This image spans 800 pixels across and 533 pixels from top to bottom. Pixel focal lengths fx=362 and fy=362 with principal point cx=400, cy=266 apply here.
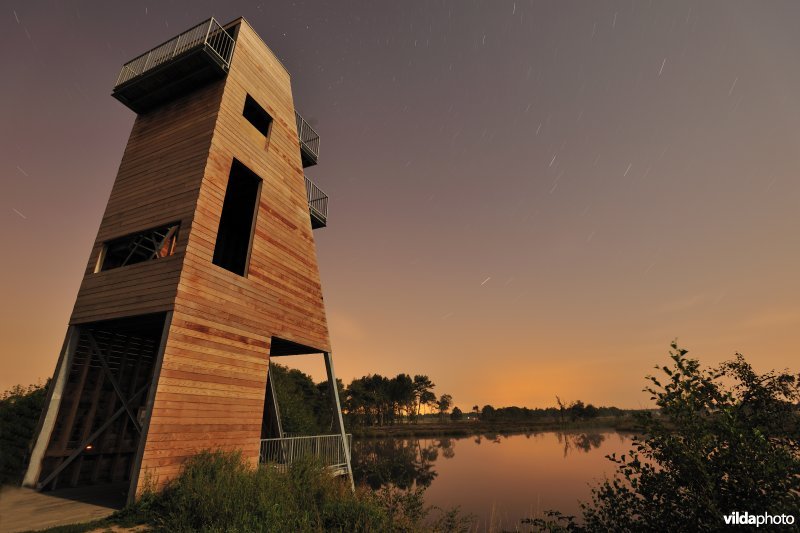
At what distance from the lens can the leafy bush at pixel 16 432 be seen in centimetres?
1084

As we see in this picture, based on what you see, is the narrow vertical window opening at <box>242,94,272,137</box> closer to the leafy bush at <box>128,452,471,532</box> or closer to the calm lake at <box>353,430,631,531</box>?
the leafy bush at <box>128,452,471,532</box>

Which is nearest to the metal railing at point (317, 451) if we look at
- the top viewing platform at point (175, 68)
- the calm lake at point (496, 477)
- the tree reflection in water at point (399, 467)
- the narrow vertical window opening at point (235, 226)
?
the calm lake at point (496, 477)

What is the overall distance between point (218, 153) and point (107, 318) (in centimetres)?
562

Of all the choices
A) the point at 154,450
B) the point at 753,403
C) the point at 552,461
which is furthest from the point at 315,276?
the point at 552,461

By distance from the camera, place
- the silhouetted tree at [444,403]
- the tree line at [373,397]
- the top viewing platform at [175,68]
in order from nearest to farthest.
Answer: the top viewing platform at [175,68] → the tree line at [373,397] → the silhouetted tree at [444,403]

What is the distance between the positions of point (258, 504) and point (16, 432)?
1406 cm

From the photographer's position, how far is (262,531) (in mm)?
5898

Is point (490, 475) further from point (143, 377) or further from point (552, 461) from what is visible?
point (143, 377)

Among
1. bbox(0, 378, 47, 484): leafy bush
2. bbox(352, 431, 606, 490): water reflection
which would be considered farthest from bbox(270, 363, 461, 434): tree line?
bbox(0, 378, 47, 484): leafy bush

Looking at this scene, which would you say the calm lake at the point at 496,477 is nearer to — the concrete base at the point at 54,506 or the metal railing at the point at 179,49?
the concrete base at the point at 54,506

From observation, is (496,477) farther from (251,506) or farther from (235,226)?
(251,506)

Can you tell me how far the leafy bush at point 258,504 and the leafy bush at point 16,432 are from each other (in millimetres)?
6021

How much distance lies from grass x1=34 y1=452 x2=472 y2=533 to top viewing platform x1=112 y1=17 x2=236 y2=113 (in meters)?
12.0

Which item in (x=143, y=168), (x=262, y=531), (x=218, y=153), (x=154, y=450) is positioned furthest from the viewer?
(x=143, y=168)
